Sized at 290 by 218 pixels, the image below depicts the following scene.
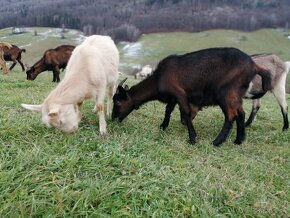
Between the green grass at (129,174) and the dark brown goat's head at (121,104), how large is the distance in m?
0.49

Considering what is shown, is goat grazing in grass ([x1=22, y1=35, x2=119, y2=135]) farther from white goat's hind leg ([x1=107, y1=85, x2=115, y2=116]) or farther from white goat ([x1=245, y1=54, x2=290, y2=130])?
white goat ([x1=245, y1=54, x2=290, y2=130])

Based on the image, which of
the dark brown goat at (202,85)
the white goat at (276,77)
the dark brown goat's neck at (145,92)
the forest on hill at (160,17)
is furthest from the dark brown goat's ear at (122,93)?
the forest on hill at (160,17)

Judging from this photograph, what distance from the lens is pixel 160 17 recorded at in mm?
130375

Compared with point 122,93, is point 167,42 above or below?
below

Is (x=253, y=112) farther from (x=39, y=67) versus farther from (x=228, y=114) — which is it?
(x=39, y=67)

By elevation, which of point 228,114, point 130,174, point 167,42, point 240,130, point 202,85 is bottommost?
point 167,42

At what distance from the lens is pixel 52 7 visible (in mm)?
143000

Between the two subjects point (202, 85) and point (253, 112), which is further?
point (253, 112)

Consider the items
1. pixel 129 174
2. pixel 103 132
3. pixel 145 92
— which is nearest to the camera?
pixel 129 174

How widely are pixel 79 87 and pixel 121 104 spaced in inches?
66.5

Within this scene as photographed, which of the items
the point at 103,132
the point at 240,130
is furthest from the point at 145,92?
the point at 240,130

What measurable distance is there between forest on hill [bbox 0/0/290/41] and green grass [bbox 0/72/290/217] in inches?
4221

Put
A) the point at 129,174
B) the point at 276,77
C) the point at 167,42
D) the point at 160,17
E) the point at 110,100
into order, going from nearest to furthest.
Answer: the point at 129,174 < the point at 110,100 < the point at 276,77 < the point at 167,42 < the point at 160,17

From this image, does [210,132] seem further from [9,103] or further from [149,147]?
[9,103]
